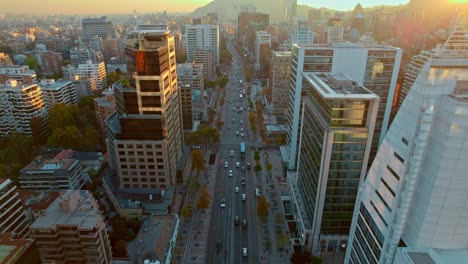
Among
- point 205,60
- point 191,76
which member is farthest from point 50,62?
point 191,76

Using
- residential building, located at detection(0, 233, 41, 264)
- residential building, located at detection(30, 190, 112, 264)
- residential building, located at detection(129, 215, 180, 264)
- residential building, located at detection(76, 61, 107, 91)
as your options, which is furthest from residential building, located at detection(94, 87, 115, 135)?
residential building, located at detection(0, 233, 41, 264)

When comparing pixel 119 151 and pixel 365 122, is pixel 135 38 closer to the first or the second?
pixel 119 151

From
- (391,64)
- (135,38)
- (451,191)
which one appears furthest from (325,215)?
(135,38)

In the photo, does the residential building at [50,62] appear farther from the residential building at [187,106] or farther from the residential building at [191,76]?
the residential building at [187,106]

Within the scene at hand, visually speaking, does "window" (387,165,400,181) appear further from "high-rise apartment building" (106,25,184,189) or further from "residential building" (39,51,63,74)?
"residential building" (39,51,63,74)

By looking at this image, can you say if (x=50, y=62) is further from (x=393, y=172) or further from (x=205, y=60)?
(x=393, y=172)

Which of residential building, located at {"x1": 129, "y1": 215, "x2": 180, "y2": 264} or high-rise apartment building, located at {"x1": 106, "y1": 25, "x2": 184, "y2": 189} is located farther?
high-rise apartment building, located at {"x1": 106, "y1": 25, "x2": 184, "y2": 189}

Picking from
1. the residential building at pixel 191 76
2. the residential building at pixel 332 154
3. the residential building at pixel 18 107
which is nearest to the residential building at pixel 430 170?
the residential building at pixel 332 154

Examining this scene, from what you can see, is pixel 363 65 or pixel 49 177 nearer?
pixel 363 65
